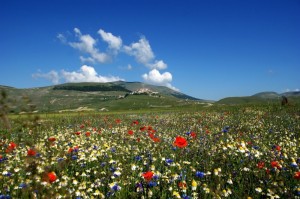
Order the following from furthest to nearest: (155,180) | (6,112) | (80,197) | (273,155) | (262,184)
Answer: (273,155)
(262,184)
(155,180)
(80,197)
(6,112)

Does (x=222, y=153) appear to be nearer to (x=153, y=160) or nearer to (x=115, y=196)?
(x=153, y=160)

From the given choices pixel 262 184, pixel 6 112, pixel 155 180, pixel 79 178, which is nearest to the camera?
pixel 6 112

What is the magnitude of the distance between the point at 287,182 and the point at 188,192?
7.39ft

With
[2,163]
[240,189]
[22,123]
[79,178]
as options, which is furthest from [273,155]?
[2,163]

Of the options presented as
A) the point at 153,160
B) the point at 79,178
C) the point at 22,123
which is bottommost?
the point at 79,178

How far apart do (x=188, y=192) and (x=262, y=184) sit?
5.50ft

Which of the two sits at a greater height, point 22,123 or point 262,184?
point 22,123

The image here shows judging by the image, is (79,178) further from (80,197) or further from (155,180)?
(155,180)

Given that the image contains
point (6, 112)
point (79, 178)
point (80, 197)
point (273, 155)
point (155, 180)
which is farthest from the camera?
point (273, 155)

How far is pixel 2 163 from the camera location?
7582mm

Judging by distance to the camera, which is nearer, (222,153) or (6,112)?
(6,112)

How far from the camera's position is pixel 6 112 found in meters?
2.76

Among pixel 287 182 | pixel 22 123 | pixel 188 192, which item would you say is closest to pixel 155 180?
pixel 188 192

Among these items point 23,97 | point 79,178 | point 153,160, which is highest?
point 23,97
